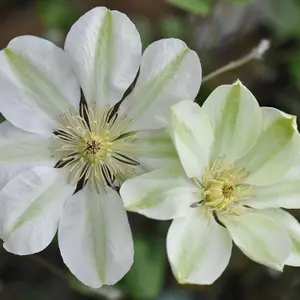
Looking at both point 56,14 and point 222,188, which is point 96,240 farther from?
point 56,14

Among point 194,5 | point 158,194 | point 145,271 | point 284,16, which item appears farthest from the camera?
point 284,16

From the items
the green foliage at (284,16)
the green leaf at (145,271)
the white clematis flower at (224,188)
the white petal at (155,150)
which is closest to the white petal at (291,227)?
the white clematis flower at (224,188)

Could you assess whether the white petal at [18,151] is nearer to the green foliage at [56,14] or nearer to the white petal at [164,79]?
the white petal at [164,79]

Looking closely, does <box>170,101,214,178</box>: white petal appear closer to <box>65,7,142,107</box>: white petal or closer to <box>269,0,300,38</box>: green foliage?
<box>65,7,142,107</box>: white petal

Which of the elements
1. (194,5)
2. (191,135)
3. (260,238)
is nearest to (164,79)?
(191,135)

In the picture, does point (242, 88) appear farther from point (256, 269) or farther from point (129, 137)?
point (256, 269)

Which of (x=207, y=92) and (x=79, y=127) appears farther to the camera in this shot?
(x=207, y=92)
